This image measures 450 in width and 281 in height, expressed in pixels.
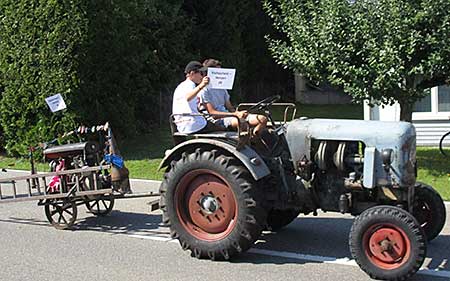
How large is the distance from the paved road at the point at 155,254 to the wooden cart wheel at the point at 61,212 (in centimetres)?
11

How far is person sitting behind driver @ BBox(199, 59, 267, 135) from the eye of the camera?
717 centimetres

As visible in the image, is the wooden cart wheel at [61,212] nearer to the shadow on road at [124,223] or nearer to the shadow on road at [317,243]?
the shadow on road at [124,223]

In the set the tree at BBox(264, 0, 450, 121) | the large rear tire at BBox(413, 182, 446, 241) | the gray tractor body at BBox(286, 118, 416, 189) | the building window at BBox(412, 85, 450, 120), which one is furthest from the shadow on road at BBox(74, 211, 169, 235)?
the building window at BBox(412, 85, 450, 120)

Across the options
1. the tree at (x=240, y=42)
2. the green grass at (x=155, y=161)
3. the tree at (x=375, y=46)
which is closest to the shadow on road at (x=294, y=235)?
the green grass at (x=155, y=161)

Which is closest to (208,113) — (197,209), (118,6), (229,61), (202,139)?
(202,139)

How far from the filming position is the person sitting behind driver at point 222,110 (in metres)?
7.17

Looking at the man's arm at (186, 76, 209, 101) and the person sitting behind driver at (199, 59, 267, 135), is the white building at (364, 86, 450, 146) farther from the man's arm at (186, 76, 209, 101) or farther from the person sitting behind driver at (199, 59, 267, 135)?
the man's arm at (186, 76, 209, 101)

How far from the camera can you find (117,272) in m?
6.62

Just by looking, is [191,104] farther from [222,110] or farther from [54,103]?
[54,103]

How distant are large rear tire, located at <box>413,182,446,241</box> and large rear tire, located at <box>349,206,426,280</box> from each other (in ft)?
3.80

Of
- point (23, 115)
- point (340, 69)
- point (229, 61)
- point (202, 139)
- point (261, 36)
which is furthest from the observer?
point (261, 36)

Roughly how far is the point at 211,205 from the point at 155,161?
7.06 metres

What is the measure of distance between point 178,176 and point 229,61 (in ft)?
51.1

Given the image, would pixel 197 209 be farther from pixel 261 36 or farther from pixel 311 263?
pixel 261 36
